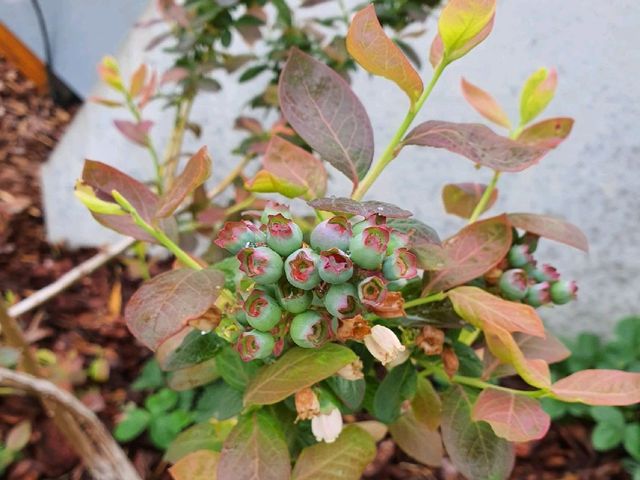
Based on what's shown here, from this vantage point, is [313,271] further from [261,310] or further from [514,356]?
[514,356]

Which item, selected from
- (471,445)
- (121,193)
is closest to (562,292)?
(471,445)

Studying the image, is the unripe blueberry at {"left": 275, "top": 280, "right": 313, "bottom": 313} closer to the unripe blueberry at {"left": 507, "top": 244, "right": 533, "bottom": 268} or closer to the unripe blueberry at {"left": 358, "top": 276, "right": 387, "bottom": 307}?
the unripe blueberry at {"left": 358, "top": 276, "right": 387, "bottom": 307}

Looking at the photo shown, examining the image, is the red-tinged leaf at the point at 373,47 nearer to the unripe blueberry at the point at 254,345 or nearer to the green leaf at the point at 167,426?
the unripe blueberry at the point at 254,345

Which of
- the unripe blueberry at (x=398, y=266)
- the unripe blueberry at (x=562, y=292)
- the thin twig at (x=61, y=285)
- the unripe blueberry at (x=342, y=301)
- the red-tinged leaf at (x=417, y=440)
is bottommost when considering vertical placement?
the thin twig at (x=61, y=285)

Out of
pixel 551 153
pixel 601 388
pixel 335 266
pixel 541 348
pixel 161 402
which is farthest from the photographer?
pixel 551 153

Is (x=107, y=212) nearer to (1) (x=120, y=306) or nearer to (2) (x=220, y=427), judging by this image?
(2) (x=220, y=427)

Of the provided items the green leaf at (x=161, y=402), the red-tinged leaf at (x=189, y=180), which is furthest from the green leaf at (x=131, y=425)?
the red-tinged leaf at (x=189, y=180)
